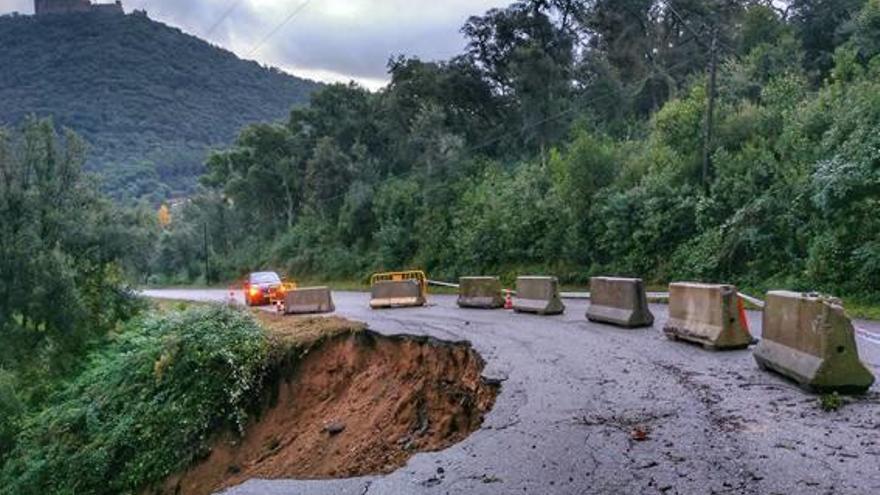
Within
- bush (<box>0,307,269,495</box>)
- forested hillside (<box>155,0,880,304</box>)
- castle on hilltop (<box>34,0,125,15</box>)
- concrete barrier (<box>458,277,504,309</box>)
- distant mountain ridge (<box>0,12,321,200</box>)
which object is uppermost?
castle on hilltop (<box>34,0,125,15</box>)

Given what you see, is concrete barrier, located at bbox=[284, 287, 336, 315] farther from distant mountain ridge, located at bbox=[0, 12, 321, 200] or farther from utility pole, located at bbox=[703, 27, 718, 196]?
distant mountain ridge, located at bbox=[0, 12, 321, 200]

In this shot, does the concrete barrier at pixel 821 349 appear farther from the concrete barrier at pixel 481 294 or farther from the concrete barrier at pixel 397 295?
the concrete barrier at pixel 397 295

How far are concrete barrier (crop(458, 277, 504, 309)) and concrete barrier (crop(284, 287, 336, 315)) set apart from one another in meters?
4.49

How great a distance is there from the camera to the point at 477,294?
2120cm

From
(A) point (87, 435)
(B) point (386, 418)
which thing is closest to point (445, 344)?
(B) point (386, 418)

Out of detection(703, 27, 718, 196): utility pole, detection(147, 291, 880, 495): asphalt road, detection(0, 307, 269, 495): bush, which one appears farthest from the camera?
detection(703, 27, 718, 196): utility pole

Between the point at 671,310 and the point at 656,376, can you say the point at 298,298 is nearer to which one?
the point at 671,310

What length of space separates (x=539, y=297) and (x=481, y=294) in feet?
10.1

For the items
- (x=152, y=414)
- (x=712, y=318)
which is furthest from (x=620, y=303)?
(x=152, y=414)

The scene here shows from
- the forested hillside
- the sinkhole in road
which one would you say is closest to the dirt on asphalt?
the sinkhole in road

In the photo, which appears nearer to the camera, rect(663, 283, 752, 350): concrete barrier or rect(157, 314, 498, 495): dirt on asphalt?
rect(157, 314, 498, 495): dirt on asphalt

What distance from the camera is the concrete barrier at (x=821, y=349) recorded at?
25.4ft

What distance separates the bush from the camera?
46.2 ft

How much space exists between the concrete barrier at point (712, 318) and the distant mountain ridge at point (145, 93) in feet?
274
